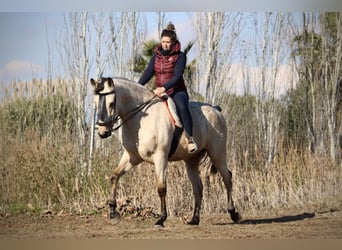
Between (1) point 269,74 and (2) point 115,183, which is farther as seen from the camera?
(1) point 269,74

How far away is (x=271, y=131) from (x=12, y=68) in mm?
3622

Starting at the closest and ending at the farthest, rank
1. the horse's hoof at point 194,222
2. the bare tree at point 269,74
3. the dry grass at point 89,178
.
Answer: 1. the horse's hoof at point 194,222
2. the dry grass at point 89,178
3. the bare tree at point 269,74

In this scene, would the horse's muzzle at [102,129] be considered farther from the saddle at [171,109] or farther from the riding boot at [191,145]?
the riding boot at [191,145]

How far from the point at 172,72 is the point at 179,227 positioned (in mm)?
1555

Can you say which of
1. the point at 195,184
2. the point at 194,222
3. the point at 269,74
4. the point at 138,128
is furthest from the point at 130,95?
the point at 269,74

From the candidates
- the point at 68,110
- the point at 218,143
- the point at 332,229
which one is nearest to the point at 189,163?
the point at 218,143

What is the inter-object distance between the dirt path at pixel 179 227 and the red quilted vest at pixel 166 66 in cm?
140

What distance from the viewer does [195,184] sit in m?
6.55

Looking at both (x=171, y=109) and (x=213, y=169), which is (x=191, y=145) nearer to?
(x=171, y=109)

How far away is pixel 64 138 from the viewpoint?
25.7 ft

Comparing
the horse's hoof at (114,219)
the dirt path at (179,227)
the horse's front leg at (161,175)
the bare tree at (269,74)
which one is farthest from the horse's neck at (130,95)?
the bare tree at (269,74)

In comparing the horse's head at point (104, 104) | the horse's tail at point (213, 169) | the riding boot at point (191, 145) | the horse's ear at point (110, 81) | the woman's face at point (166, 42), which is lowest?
the horse's tail at point (213, 169)

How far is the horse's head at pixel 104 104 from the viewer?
541cm

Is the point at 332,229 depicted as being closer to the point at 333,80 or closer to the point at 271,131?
the point at 271,131
